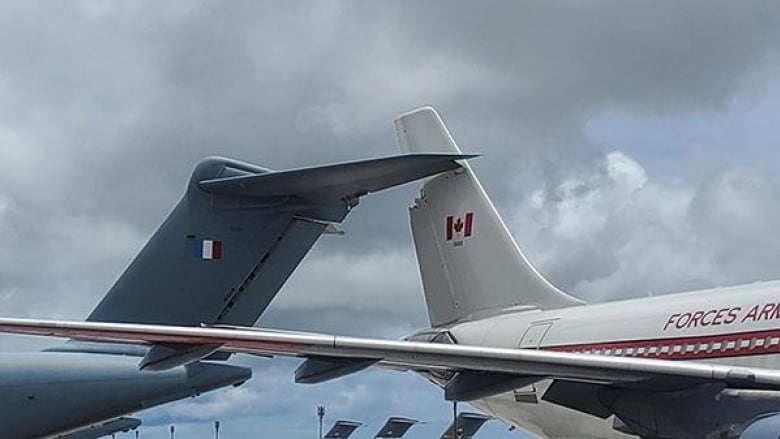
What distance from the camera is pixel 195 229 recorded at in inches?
574

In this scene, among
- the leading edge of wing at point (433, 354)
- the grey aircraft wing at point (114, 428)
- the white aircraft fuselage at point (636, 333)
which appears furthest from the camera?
the grey aircraft wing at point (114, 428)

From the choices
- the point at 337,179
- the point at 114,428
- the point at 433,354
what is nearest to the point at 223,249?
the point at 337,179

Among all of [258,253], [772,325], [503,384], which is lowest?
[503,384]

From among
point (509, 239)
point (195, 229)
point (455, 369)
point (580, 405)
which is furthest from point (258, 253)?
point (509, 239)

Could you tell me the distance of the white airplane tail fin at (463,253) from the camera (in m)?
21.5

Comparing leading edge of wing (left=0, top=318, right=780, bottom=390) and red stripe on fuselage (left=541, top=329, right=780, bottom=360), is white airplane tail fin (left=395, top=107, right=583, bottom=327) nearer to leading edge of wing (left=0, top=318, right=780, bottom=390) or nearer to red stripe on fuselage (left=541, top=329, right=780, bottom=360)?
red stripe on fuselage (left=541, top=329, right=780, bottom=360)

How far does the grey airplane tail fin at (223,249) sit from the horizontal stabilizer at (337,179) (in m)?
0.02

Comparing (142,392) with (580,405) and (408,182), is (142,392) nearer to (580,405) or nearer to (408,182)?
(408,182)

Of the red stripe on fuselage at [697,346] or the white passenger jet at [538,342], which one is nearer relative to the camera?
the white passenger jet at [538,342]

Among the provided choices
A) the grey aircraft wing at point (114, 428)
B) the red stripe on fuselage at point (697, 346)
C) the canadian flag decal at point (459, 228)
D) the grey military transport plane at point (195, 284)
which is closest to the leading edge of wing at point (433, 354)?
the grey military transport plane at point (195, 284)

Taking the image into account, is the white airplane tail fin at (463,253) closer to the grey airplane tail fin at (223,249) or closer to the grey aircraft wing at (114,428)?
the grey aircraft wing at (114,428)

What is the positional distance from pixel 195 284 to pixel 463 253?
889 centimetres

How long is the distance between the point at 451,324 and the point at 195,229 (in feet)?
27.5

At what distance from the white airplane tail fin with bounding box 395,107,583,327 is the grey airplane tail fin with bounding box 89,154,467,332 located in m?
7.33
